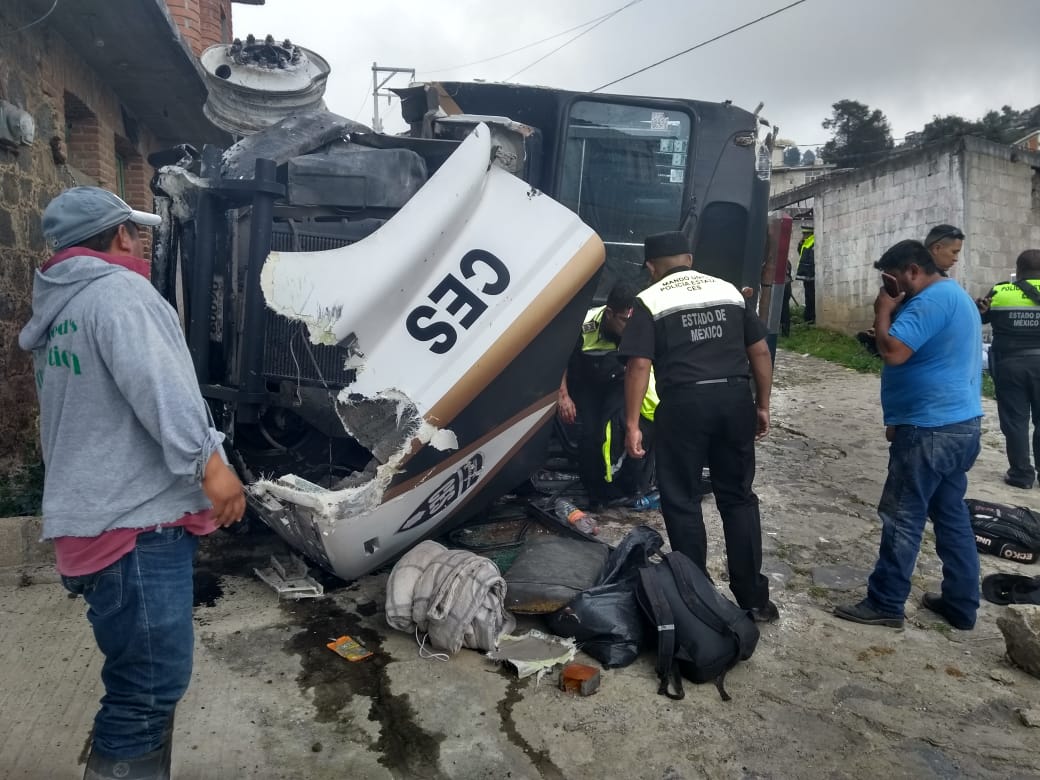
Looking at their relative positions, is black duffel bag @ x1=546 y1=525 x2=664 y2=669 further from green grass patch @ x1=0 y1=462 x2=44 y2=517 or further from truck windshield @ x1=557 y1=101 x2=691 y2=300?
green grass patch @ x1=0 y1=462 x2=44 y2=517

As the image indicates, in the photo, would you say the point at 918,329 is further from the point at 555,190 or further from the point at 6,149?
the point at 6,149

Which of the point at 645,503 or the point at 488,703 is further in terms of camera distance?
the point at 645,503

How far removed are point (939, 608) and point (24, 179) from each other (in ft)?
18.6

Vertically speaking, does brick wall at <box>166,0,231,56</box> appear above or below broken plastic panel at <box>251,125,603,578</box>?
above

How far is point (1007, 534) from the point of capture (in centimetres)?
442

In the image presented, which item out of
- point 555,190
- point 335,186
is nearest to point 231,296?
point 335,186

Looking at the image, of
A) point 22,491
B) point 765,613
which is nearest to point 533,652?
point 765,613

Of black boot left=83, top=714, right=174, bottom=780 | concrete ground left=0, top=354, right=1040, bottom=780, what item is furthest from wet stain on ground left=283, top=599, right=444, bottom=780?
black boot left=83, top=714, right=174, bottom=780

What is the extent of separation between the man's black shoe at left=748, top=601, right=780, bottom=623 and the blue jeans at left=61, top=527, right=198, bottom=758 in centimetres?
238

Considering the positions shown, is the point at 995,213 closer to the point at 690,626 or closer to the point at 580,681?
the point at 690,626

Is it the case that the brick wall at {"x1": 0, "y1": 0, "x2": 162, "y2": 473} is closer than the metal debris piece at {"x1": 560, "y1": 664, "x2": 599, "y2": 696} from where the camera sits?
No

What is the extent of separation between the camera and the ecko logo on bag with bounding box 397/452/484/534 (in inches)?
131

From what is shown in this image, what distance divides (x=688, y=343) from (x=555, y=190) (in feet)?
6.24

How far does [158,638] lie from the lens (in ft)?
6.30
